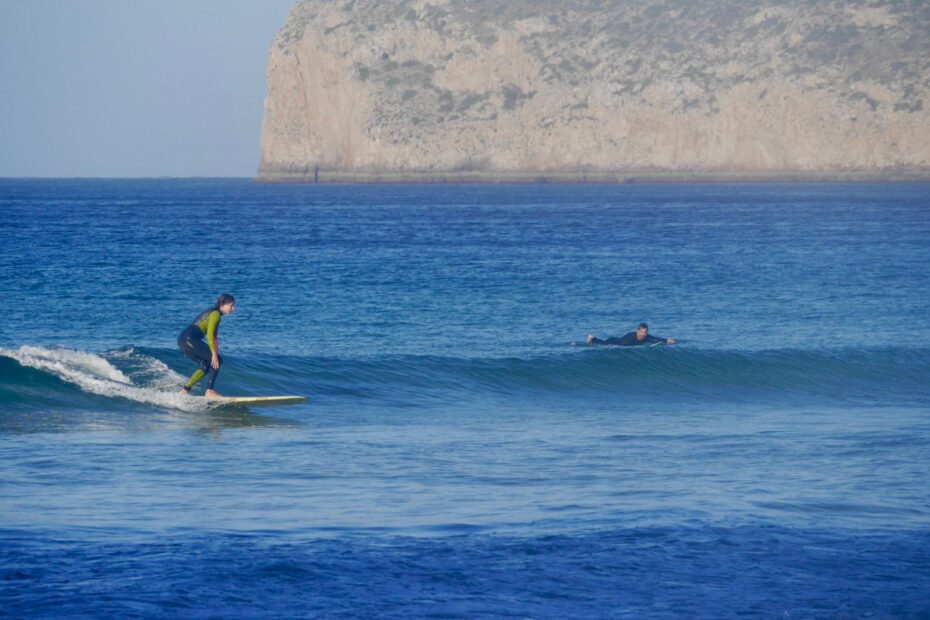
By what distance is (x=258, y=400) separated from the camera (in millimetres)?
17078

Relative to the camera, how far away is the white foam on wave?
17.1 m

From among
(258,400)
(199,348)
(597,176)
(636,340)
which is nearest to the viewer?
(199,348)

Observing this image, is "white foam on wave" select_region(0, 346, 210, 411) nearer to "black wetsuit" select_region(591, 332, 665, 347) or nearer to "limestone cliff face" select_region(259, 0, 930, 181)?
"black wetsuit" select_region(591, 332, 665, 347)

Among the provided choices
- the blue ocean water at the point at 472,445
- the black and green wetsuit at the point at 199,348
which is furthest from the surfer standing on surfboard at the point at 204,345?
the blue ocean water at the point at 472,445

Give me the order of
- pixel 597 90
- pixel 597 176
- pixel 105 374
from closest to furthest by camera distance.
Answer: pixel 105 374 → pixel 597 90 → pixel 597 176

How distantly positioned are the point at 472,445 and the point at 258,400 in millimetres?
4107

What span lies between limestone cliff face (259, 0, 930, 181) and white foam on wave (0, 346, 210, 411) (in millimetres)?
123387

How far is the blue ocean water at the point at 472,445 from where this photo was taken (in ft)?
27.7

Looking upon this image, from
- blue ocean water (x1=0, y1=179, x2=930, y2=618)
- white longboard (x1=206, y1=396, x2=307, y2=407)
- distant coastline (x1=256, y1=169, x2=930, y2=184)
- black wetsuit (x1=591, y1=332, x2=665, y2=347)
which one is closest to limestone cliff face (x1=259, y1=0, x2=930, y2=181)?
distant coastline (x1=256, y1=169, x2=930, y2=184)

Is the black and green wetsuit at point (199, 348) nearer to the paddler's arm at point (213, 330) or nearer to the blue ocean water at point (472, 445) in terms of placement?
the paddler's arm at point (213, 330)

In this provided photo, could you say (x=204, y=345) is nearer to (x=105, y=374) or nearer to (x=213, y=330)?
(x=213, y=330)

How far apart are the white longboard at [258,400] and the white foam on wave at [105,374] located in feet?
0.81

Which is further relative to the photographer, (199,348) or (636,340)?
(636,340)

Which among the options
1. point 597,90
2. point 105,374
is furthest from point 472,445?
point 597,90
